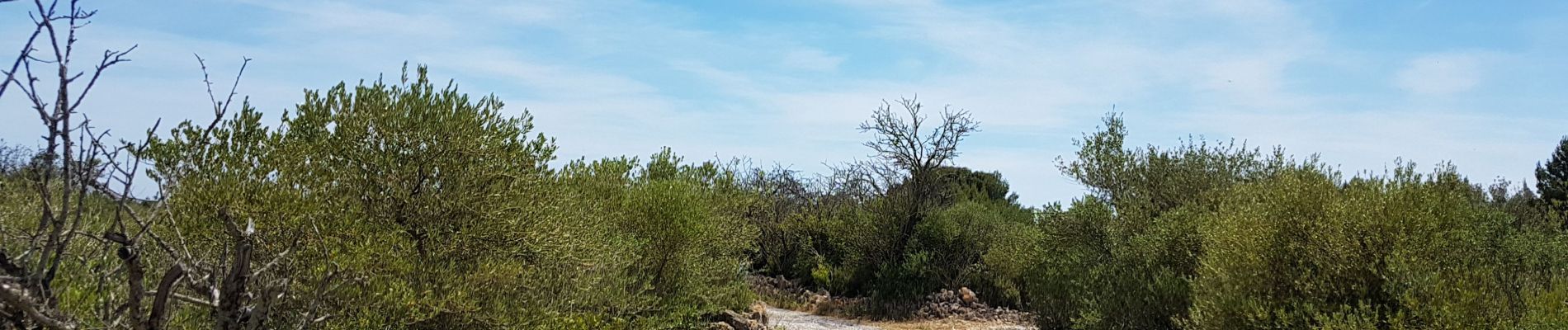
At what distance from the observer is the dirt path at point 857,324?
19.1 m

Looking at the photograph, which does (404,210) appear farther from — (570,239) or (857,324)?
(857,324)

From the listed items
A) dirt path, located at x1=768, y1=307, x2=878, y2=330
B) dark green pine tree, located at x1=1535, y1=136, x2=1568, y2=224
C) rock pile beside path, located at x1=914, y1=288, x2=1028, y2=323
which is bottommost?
dirt path, located at x1=768, y1=307, x2=878, y2=330

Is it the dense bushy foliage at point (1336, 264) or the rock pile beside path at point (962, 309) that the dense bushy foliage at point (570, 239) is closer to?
the dense bushy foliage at point (1336, 264)

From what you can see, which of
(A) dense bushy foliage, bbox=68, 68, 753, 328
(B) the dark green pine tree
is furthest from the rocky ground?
(B) the dark green pine tree

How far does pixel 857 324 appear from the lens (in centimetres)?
2036

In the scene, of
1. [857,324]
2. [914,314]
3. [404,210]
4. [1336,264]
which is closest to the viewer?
[404,210]

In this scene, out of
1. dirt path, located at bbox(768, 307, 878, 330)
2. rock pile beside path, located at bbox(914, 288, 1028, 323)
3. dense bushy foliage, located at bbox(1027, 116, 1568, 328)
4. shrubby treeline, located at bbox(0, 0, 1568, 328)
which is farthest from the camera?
rock pile beside path, located at bbox(914, 288, 1028, 323)

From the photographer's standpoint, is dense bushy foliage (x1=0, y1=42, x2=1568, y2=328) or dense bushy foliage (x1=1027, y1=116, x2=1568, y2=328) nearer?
dense bushy foliage (x1=0, y1=42, x2=1568, y2=328)

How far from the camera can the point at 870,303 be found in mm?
21688

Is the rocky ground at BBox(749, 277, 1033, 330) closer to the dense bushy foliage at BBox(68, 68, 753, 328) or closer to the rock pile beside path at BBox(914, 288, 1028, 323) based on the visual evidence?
the rock pile beside path at BBox(914, 288, 1028, 323)

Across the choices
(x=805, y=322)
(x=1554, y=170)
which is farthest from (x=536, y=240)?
(x=1554, y=170)

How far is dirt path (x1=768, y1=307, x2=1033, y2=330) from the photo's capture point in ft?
62.8

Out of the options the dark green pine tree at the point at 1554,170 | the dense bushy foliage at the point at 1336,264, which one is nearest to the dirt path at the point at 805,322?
the dense bushy foliage at the point at 1336,264

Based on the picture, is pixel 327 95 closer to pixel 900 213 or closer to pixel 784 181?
pixel 900 213
